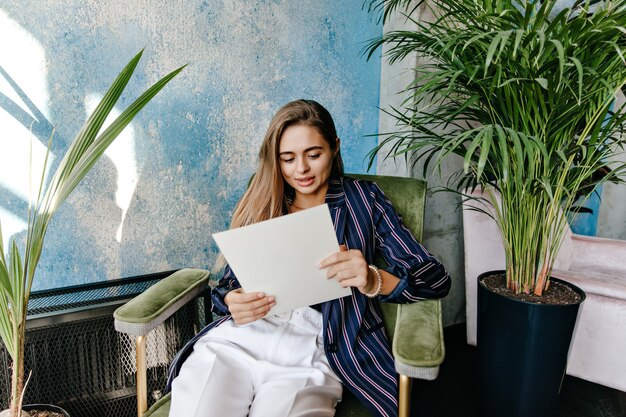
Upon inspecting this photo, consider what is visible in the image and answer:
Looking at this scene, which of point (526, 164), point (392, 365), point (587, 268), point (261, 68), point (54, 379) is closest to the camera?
point (392, 365)

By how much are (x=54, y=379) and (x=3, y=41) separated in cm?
103

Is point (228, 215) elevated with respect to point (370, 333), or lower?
elevated

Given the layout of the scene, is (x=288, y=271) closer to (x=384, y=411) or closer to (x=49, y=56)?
(x=384, y=411)

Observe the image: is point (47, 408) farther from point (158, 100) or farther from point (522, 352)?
point (522, 352)

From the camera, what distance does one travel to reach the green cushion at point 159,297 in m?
1.06

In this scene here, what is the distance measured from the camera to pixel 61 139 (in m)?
1.41

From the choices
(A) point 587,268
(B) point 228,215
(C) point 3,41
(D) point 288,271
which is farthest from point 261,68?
(A) point 587,268

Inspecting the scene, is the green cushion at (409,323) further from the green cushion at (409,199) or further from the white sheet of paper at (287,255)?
the white sheet of paper at (287,255)

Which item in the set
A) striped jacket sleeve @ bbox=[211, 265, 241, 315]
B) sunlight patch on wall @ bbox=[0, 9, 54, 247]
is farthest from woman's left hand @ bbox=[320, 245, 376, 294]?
sunlight patch on wall @ bbox=[0, 9, 54, 247]

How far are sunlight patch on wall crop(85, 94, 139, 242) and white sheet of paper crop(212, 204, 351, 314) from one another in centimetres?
78

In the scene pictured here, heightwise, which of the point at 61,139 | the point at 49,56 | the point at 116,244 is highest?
the point at 49,56

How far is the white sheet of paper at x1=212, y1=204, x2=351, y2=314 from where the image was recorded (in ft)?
2.94

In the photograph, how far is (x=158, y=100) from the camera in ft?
5.10

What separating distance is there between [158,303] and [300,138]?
0.60 metres
